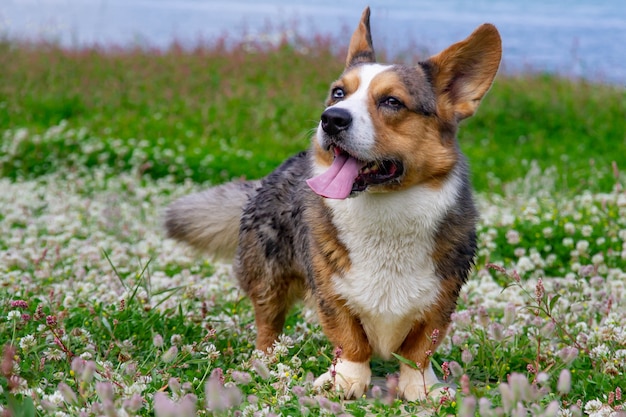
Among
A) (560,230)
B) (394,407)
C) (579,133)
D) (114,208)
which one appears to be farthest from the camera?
(579,133)

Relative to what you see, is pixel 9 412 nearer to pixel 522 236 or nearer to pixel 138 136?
pixel 522 236

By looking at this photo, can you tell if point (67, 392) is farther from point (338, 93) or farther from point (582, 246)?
point (582, 246)

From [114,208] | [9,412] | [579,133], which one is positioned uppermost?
[9,412]

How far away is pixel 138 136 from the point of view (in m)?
10.4

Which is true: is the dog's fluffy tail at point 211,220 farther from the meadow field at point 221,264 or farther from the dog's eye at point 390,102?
the dog's eye at point 390,102

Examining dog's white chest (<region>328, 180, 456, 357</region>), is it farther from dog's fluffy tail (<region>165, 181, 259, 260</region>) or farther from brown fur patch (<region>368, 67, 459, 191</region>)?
dog's fluffy tail (<region>165, 181, 259, 260</region>)

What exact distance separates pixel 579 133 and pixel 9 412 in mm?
10144

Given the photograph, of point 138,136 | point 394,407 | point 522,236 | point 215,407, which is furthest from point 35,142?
point 215,407

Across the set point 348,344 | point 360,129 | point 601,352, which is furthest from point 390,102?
point 601,352

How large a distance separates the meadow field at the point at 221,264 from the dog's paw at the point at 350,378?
0.09 metres

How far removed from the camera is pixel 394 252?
350 cm

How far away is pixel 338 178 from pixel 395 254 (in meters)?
0.41

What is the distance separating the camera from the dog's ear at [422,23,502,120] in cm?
366

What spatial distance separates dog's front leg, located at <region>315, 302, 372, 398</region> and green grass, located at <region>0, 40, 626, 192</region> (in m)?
5.20
